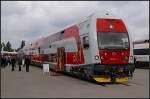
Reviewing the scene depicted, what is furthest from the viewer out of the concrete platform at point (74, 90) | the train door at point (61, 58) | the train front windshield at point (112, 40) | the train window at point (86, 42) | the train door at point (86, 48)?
the train door at point (61, 58)

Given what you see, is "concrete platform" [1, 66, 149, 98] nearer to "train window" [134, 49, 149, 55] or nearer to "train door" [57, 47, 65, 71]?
"train door" [57, 47, 65, 71]

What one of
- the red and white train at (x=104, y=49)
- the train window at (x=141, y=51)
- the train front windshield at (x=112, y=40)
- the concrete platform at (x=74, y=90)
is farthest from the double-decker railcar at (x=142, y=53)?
the concrete platform at (x=74, y=90)

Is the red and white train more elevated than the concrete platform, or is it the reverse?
the red and white train

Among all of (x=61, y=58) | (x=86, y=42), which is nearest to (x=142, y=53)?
(x=61, y=58)

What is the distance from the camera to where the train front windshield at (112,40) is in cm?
1892

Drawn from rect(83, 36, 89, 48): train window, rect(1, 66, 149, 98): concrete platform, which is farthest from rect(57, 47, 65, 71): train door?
rect(1, 66, 149, 98): concrete platform

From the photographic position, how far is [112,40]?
19.2 m

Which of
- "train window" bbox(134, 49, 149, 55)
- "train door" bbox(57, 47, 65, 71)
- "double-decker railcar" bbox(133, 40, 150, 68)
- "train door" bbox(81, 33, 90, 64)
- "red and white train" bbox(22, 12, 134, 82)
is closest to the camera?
"red and white train" bbox(22, 12, 134, 82)

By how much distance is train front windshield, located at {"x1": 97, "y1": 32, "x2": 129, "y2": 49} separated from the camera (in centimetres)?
1892

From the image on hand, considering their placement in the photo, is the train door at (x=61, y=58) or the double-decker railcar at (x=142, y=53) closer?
the train door at (x=61, y=58)

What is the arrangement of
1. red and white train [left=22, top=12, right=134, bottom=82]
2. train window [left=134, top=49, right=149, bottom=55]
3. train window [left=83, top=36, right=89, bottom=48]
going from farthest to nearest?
train window [left=134, top=49, right=149, bottom=55], train window [left=83, top=36, right=89, bottom=48], red and white train [left=22, top=12, right=134, bottom=82]

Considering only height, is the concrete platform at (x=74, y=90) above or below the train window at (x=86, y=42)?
below

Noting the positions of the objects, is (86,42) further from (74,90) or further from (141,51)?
(141,51)

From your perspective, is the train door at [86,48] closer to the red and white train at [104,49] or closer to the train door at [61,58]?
the red and white train at [104,49]
